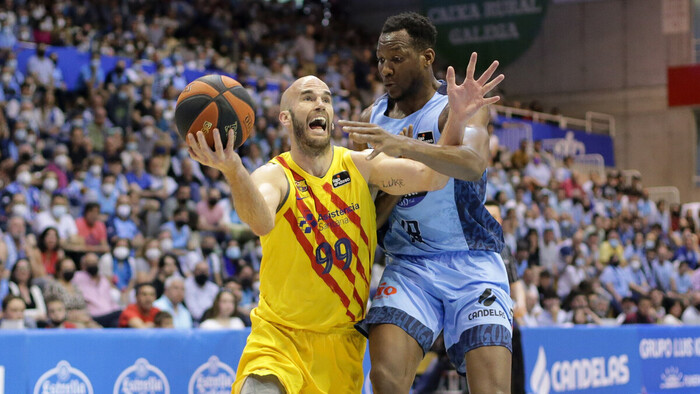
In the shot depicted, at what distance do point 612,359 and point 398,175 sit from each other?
6105 mm

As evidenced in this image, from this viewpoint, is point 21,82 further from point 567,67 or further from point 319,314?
point 567,67

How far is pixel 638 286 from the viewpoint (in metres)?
17.4

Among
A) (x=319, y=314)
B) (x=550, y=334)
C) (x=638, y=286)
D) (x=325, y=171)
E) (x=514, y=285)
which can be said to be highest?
(x=325, y=171)

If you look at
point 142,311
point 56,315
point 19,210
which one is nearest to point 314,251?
point 56,315

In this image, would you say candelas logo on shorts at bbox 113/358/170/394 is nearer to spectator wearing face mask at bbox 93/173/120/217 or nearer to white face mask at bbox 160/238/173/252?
white face mask at bbox 160/238/173/252

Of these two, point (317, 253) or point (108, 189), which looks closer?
point (317, 253)

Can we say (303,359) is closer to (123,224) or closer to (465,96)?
(465,96)

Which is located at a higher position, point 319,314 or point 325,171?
point 325,171

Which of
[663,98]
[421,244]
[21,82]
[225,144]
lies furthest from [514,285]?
[663,98]

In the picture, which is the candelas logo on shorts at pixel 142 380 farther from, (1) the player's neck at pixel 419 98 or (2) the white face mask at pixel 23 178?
(2) the white face mask at pixel 23 178

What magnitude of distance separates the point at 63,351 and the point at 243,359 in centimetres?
194

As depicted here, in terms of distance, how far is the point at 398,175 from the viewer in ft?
16.4

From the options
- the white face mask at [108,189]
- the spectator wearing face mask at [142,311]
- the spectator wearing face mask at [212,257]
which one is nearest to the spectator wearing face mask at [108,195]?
the white face mask at [108,189]

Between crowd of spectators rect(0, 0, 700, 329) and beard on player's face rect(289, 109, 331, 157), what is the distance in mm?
4264
